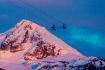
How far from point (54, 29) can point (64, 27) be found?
3268 mm

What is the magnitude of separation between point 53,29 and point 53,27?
75 centimetres

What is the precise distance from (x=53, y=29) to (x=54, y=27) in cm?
43

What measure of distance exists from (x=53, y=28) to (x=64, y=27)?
8.44ft

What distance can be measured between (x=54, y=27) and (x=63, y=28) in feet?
10.8

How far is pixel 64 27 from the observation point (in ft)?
265

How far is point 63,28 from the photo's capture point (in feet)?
261

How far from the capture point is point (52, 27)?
8162 centimetres

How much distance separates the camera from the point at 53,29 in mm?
82938

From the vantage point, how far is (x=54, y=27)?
271 ft

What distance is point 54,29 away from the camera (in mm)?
83562

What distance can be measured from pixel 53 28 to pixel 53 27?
1.33 feet

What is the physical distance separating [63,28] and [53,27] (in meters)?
2.98

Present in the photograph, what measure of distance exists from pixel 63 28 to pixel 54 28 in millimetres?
3928
